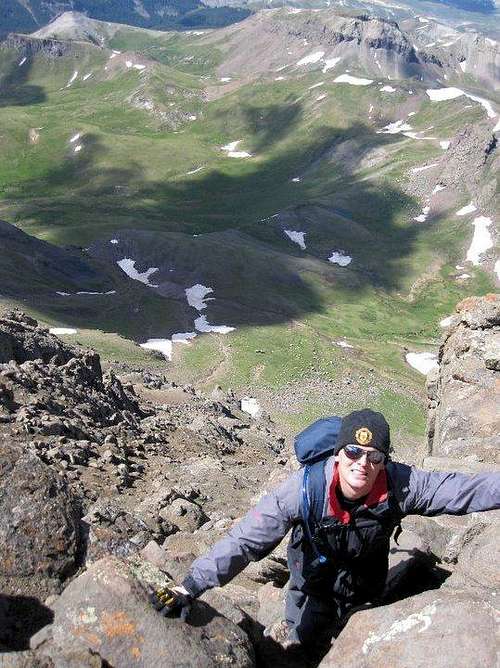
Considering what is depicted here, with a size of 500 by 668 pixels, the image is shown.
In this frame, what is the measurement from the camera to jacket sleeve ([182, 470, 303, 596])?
33.7 feet

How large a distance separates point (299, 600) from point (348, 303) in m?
144

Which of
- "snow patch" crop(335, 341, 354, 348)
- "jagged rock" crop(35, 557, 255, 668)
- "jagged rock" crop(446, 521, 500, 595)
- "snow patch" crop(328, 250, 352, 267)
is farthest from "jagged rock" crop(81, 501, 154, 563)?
"snow patch" crop(328, 250, 352, 267)

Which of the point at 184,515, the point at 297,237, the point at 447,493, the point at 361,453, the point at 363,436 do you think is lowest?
the point at 297,237

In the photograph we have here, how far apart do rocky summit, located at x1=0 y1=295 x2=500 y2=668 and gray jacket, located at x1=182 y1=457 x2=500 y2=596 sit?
3.15ft

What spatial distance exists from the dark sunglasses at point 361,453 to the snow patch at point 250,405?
2655 inches

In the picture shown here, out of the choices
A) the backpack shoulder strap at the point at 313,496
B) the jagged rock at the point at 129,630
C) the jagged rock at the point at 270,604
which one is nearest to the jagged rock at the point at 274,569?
the jagged rock at the point at 270,604

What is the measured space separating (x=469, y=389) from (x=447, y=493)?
2352 centimetres

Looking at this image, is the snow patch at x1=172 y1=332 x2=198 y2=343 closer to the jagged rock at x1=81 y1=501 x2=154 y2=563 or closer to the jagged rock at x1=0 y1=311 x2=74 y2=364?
the jagged rock at x1=0 y1=311 x2=74 y2=364

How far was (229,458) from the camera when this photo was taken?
1676 inches

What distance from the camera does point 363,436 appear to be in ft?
32.6

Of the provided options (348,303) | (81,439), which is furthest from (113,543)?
(348,303)

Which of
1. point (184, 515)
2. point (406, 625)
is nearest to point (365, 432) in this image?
point (406, 625)

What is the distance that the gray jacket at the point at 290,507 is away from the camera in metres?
10.3

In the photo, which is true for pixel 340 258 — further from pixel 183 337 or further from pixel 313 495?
pixel 313 495
